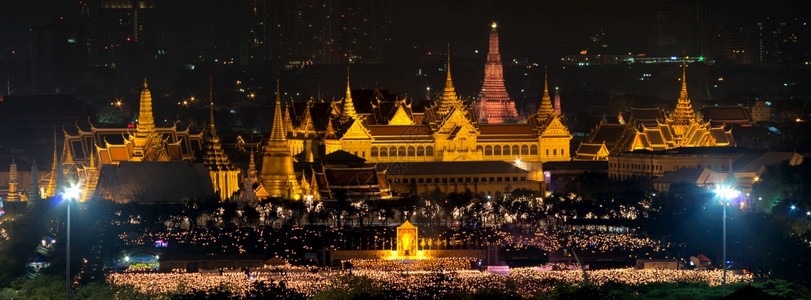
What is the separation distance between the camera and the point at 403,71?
639 feet

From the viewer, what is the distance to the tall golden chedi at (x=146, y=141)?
96.7m

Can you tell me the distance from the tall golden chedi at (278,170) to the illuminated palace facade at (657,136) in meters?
20.0

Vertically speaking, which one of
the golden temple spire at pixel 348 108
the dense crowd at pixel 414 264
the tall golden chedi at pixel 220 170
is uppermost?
the golden temple spire at pixel 348 108

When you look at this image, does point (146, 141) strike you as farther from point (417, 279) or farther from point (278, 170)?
point (417, 279)

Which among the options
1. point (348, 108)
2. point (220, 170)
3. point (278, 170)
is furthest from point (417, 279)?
point (348, 108)

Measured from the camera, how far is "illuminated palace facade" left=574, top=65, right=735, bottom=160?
114562mm

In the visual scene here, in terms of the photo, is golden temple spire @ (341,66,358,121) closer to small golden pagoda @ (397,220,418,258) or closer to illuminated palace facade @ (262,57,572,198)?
illuminated palace facade @ (262,57,572,198)

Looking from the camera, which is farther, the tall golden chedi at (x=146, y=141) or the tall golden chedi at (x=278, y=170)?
the tall golden chedi at (x=146, y=141)

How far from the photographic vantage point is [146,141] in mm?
98438

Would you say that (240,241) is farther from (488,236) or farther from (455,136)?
(455,136)

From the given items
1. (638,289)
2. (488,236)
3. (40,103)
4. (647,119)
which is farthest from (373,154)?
(638,289)

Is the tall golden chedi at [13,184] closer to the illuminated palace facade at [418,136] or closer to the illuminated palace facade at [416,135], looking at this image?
the illuminated palace facade at [416,135]

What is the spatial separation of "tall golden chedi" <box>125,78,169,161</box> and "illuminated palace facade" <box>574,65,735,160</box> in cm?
2383

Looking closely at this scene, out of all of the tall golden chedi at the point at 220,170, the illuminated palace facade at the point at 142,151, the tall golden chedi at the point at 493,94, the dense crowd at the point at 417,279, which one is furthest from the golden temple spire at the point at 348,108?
the dense crowd at the point at 417,279
